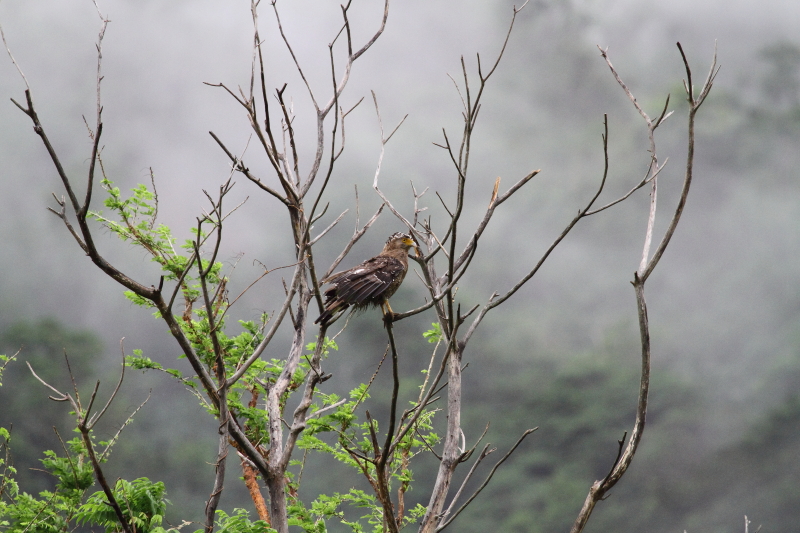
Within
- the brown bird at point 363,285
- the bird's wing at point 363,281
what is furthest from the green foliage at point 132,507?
the bird's wing at point 363,281

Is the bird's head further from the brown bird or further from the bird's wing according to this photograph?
the bird's wing

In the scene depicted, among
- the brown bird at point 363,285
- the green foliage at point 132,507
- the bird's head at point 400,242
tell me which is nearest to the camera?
the green foliage at point 132,507

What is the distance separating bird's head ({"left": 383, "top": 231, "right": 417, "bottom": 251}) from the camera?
15.7 feet

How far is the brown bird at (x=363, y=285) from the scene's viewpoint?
13.0 ft

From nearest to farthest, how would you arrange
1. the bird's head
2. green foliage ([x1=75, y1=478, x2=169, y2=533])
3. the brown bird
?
green foliage ([x1=75, y1=478, x2=169, y2=533])
the brown bird
the bird's head

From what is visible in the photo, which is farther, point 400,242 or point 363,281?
point 400,242

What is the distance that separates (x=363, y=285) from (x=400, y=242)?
88cm

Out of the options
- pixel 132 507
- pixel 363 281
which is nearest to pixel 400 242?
pixel 363 281

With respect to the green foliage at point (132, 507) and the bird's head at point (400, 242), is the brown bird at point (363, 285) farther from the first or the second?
the green foliage at point (132, 507)

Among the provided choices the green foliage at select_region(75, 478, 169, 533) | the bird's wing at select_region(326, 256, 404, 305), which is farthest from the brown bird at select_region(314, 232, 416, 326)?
the green foliage at select_region(75, 478, 169, 533)

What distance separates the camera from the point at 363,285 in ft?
13.2

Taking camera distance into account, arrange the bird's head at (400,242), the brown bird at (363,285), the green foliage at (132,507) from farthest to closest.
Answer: the bird's head at (400,242) < the brown bird at (363,285) < the green foliage at (132,507)

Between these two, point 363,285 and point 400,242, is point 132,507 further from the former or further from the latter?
point 400,242

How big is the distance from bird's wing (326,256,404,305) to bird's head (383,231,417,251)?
1.46 ft
